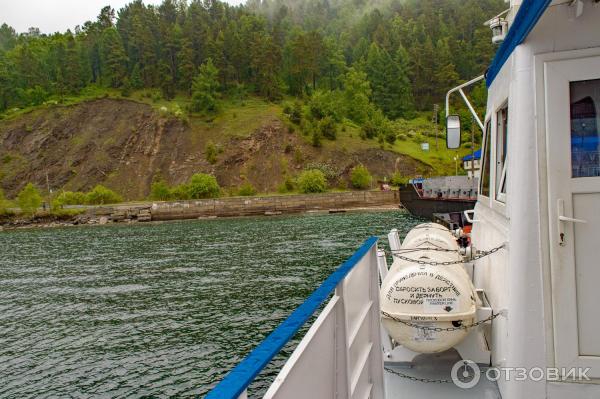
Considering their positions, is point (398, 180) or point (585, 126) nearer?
point (585, 126)

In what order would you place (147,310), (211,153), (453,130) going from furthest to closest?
(211,153) < (147,310) < (453,130)

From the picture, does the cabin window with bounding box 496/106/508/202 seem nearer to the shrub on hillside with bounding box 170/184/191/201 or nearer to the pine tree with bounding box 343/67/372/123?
the shrub on hillside with bounding box 170/184/191/201

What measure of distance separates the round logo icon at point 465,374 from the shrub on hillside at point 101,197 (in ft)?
268

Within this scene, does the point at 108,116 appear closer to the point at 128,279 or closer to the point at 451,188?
the point at 451,188

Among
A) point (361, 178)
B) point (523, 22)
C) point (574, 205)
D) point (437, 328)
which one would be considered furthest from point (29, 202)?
point (574, 205)

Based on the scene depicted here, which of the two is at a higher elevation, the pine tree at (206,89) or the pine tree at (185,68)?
the pine tree at (185,68)

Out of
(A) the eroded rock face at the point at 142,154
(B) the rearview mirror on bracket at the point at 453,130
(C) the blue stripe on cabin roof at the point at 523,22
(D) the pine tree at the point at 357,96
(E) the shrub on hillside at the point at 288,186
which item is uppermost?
(D) the pine tree at the point at 357,96

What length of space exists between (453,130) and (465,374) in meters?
3.35

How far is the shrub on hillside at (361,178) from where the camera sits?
80.3m

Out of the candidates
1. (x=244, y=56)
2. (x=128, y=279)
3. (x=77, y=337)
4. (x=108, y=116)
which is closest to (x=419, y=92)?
(x=244, y=56)

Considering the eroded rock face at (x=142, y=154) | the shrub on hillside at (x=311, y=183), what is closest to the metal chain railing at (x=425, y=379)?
the shrub on hillside at (x=311, y=183)

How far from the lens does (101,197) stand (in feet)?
262

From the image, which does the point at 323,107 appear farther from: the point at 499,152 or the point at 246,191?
the point at 499,152

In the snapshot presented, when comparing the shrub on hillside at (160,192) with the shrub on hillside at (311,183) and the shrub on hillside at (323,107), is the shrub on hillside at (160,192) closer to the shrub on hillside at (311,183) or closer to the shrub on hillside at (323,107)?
the shrub on hillside at (311,183)
